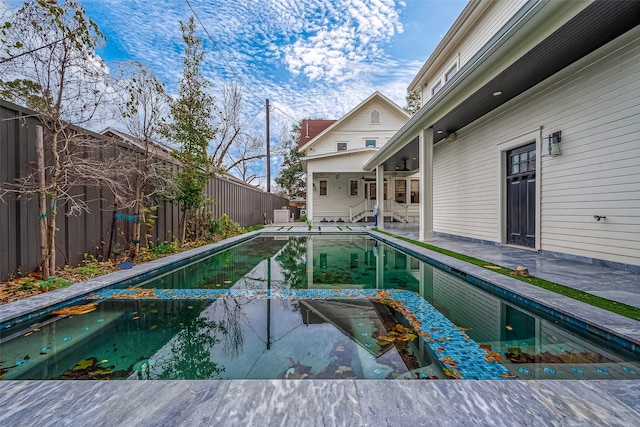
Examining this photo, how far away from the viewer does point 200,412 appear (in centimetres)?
144

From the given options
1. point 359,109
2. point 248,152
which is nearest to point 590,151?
point 359,109

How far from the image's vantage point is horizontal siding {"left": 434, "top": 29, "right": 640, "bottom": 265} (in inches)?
166

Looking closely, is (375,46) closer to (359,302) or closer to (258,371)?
(359,302)

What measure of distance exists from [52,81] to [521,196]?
335 inches

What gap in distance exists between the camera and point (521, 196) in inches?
253

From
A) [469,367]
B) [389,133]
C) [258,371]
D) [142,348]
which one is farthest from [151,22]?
[389,133]

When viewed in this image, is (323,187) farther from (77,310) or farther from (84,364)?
(84,364)

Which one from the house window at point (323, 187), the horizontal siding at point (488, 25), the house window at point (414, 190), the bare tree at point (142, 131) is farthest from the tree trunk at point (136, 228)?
the house window at point (414, 190)

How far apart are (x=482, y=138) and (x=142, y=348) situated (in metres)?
8.38

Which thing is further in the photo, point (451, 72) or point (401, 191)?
point (401, 191)

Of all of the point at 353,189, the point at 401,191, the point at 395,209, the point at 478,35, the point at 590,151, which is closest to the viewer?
the point at 590,151

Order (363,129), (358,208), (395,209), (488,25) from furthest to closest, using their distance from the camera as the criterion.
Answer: (363,129) < (358,208) < (395,209) < (488,25)

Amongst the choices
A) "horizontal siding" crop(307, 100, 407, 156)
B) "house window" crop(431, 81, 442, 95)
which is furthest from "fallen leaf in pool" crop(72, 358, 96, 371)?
"horizontal siding" crop(307, 100, 407, 156)

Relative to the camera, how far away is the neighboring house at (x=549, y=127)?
13.3 ft
